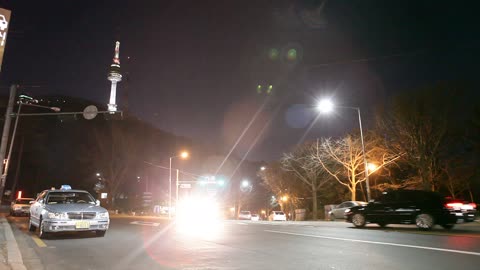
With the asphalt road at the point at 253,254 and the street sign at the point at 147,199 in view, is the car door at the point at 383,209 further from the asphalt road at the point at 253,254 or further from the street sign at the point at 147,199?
the street sign at the point at 147,199

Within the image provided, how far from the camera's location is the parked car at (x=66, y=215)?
37.7 feet

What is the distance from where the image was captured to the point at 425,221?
14430 mm

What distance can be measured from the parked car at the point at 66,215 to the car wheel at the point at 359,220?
1119 centimetres

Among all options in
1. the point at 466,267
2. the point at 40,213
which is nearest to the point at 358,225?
the point at 466,267

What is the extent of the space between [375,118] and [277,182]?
2382 cm

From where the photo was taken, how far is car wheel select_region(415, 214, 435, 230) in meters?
14.3

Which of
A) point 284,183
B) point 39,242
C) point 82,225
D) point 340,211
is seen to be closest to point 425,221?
point 340,211

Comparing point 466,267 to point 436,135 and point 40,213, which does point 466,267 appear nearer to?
point 40,213

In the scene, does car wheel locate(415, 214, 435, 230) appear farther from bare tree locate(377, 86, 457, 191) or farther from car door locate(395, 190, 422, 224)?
bare tree locate(377, 86, 457, 191)

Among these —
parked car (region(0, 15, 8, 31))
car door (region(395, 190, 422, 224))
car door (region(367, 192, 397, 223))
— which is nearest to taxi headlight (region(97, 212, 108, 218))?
parked car (region(0, 15, 8, 31))

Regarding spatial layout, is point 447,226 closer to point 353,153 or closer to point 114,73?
point 353,153

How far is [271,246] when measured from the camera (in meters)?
9.95

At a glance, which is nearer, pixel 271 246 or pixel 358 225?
pixel 271 246

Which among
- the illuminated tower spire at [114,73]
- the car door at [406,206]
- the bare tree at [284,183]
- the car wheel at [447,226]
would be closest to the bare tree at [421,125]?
the car door at [406,206]
